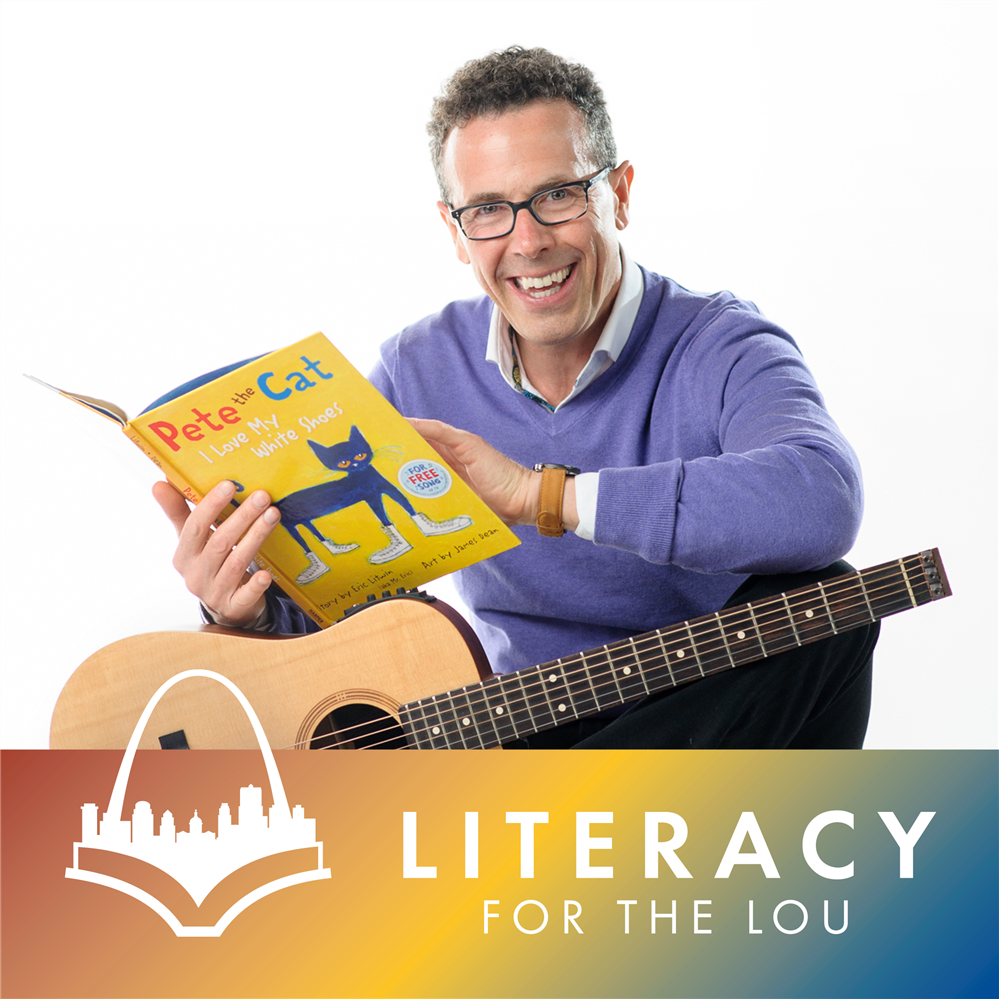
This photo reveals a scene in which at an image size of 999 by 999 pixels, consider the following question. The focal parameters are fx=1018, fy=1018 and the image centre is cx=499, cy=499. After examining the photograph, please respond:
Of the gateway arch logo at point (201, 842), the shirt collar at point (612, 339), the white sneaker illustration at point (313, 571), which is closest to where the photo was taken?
the gateway arch logo at point (201, 842)

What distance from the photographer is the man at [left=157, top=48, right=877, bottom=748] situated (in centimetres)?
139

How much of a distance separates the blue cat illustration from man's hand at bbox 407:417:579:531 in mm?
55

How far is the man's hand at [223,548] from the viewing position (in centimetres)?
150

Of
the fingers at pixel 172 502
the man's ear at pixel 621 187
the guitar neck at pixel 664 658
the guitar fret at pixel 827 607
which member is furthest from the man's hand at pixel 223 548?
the man's ear at pixel 621 187

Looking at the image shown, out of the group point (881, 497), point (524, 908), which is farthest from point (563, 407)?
point (881, 497)

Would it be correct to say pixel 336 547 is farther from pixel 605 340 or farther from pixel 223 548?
pixel 605 340

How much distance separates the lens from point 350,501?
4.95 feet

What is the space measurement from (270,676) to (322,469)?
33 cm

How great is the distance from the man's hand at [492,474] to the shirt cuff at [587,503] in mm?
29

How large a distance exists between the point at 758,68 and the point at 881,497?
125cm

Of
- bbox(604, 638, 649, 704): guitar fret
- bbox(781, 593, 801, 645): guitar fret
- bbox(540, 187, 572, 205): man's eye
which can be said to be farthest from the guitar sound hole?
bbox(540, 187, 572, 205): man's eye

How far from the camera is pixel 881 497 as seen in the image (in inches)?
109

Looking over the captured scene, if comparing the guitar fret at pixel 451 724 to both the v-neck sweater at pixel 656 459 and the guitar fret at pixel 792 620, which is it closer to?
the v-neck sweater at pixel 656 459

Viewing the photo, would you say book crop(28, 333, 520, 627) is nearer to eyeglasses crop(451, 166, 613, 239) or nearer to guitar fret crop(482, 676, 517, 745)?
guitar fret crop(482, 676, 517, 745)
